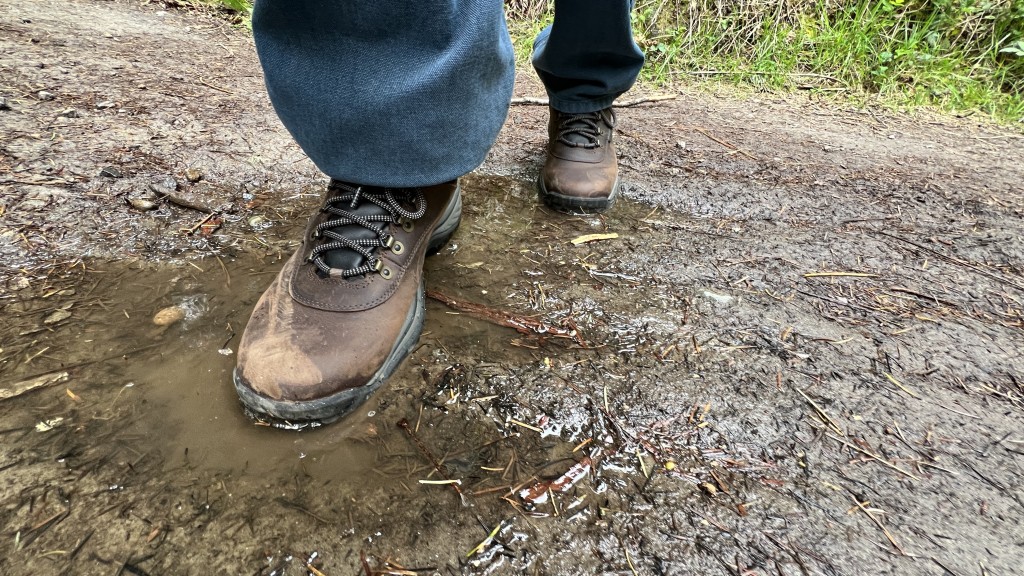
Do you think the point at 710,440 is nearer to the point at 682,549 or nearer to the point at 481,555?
the point at 682,549

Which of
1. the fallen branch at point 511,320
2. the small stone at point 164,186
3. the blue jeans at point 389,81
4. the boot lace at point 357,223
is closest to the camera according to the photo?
the blue jeans at point 389,81

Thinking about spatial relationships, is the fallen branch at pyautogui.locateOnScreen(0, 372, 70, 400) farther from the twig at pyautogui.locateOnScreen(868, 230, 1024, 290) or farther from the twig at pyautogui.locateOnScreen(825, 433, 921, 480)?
the twig at pyautogui.locateOnScreen(868, 230, 1024, 290)

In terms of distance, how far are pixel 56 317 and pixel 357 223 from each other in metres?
0.74

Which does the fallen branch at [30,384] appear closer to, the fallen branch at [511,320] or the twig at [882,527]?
the fallen branch at [511,320]

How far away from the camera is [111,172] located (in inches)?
66.0

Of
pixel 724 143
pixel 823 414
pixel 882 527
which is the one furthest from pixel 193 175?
pixel 724 143

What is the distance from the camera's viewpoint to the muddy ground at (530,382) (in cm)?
83

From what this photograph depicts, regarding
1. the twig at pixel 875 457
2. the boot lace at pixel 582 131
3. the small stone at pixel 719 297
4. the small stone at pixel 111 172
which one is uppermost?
the boot lace at pixel 582 131

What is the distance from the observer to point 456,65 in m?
0.99

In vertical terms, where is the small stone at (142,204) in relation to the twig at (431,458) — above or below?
above

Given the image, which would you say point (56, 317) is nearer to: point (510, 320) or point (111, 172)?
point (111, 172)

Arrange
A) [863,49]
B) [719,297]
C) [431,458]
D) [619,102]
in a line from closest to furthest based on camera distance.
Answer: [431,458] < [719,297] < [619,102] < [863,49]

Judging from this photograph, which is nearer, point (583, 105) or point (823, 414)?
point (823, 414)

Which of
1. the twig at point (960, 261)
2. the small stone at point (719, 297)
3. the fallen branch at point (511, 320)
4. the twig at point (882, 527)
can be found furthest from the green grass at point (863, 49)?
the twig at point (882, 527)
